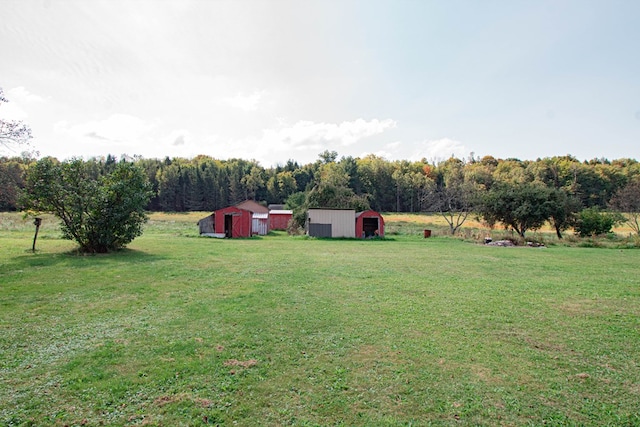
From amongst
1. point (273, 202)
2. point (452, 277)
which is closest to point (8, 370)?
point (452, 277)

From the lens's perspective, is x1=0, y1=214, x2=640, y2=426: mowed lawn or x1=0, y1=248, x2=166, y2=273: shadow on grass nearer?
x1=0, y1=214, x2=640, y2=426: mowed lawn

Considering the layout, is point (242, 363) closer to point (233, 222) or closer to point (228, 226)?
point (233, 222)

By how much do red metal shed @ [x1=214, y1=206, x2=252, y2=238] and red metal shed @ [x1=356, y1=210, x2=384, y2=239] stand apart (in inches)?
431

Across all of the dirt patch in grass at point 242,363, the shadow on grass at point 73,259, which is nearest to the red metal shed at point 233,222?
the shadow on grass at point 73,259

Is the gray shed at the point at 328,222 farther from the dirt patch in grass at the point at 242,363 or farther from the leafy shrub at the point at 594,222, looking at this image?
the dirt patch in grass at the point at 242,363

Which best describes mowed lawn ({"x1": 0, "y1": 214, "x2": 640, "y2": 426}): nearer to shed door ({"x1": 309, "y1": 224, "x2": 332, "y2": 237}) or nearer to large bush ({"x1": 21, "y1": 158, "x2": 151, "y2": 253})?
large bush ({"x1": 21, "y1": 158, "x2": 151, "y2": 253})

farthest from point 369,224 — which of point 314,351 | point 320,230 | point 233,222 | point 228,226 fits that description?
point 314,351

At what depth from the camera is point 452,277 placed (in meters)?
12.5

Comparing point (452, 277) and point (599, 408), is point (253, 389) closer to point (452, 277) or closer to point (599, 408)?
point (599, 408)

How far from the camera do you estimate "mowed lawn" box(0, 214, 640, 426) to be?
408cm

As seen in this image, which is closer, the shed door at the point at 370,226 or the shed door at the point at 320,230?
the shed door at the point at 320,230

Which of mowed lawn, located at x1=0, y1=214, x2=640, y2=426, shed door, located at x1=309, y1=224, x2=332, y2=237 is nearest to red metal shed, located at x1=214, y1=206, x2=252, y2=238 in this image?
shed door, located at x1=309, y1=224, x2=332, y2=237

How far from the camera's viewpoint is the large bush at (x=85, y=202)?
1755 centimetres

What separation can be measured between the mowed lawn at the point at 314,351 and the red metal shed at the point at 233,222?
21.8m
